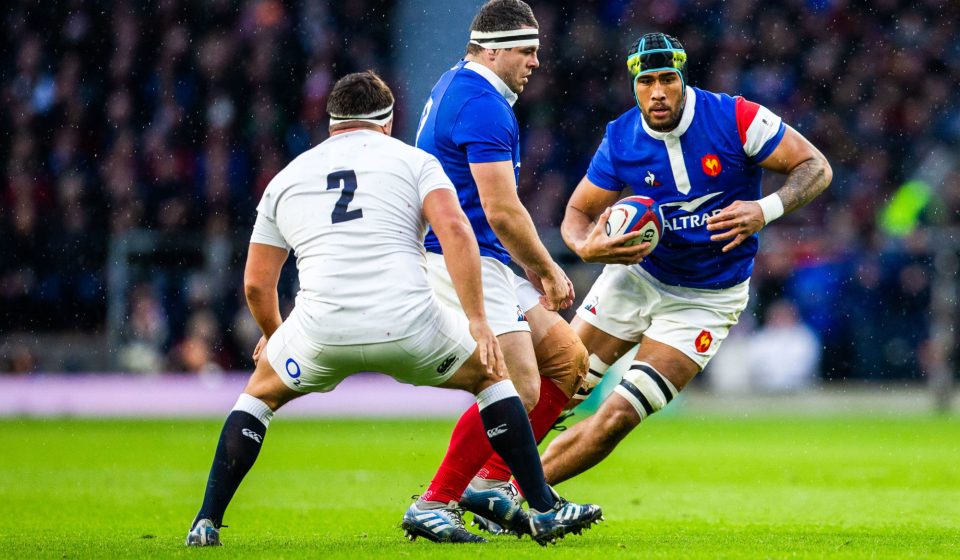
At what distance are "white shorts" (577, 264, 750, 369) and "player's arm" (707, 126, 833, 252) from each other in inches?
18.7

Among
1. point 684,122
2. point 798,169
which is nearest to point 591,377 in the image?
point 684,122

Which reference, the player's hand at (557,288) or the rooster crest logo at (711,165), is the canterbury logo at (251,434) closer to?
the player's hand at (557,288)

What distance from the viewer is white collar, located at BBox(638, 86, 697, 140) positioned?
702 cm

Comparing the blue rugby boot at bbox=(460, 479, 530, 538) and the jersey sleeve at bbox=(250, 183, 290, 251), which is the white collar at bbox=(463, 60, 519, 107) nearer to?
the jersey sleeve at bbox=(250, 183, 290, 251)

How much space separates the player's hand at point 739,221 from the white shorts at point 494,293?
3.37 ft

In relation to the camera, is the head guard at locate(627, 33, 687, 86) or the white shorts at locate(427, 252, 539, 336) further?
the head guard at locate(627, 33, 687, 86)

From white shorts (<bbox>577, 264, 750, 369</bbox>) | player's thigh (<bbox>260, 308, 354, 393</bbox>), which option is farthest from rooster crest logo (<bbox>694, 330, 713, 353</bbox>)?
player's thigh (<bbox>260, 308, 354, 393</bbox>)

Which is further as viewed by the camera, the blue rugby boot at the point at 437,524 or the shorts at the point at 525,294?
the shorts at the point at 525,294

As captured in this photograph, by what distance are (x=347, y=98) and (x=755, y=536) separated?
274 cm

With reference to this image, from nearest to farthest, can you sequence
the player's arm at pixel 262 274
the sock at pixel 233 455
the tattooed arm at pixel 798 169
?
1. the sock at pixel 233 455
2. the player's arm at pixel 262 274
3. the tattooed arm at pixel 798 169

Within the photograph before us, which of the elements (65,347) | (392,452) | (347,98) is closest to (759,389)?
(392,452)

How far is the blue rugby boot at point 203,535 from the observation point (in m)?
5.57

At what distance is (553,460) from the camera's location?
6906 mm

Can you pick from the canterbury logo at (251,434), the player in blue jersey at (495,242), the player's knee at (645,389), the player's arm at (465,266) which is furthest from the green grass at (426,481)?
the player's arm at (465,266)
